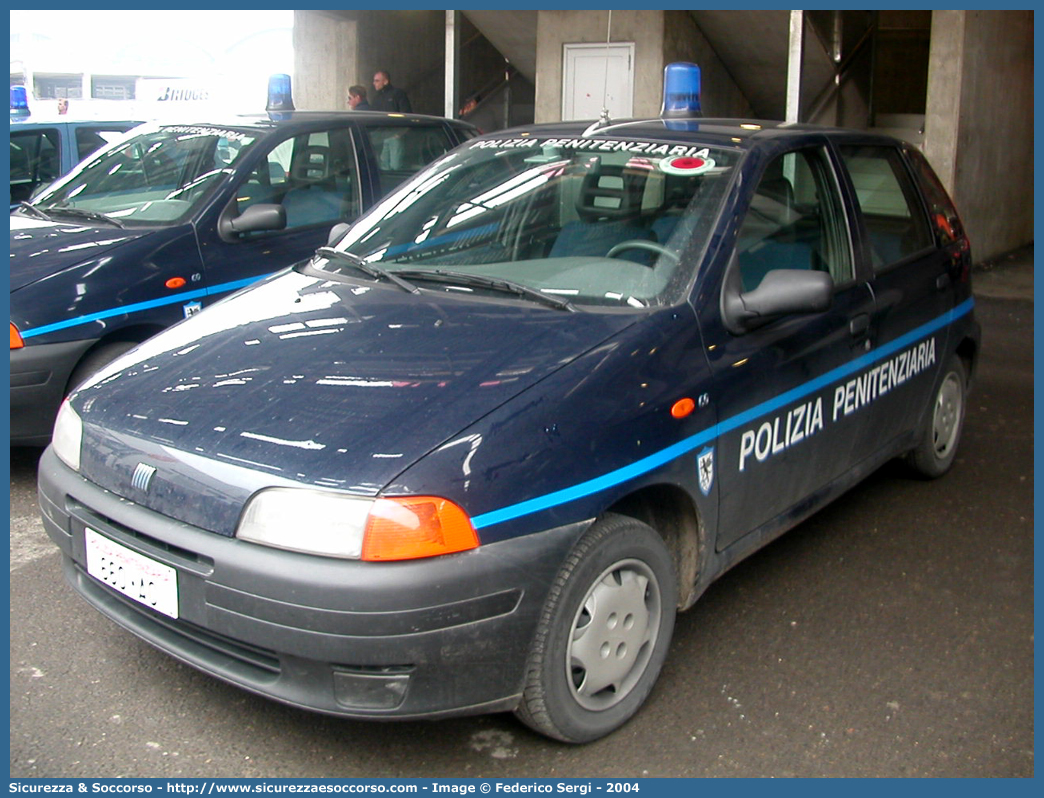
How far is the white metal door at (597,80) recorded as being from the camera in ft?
40.9

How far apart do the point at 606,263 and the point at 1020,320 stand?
689 cm

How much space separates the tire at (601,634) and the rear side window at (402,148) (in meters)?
3.89

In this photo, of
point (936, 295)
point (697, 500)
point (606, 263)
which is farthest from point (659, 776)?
point (936, 295)

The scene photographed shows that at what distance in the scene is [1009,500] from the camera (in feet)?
16.8

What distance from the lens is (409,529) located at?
2570 mm

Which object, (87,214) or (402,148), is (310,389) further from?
(402,148)

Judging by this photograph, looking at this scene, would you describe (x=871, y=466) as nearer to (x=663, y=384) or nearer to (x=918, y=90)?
(x=663, y=384)

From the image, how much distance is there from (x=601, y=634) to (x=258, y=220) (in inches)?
135

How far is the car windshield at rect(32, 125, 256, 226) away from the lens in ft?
18.9

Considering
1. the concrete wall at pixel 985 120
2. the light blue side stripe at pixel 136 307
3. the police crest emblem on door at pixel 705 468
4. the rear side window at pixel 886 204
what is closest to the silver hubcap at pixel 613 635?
the police crest emblem on door at pixel 705 468

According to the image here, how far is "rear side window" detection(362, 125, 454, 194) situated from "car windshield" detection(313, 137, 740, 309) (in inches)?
Result: 92.2

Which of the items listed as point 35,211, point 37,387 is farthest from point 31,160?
point 37,387

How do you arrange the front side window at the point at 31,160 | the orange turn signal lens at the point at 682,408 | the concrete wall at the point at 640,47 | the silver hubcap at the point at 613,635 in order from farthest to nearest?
the concrete wall at the point at 640,47, the front side window at the point at 31,160, the orange turn signal lens at the point at 682,408, the silver hubcap at the point at 613,635

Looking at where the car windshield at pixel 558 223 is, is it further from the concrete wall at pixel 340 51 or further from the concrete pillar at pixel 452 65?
the concrete wall at pixel 340 51
